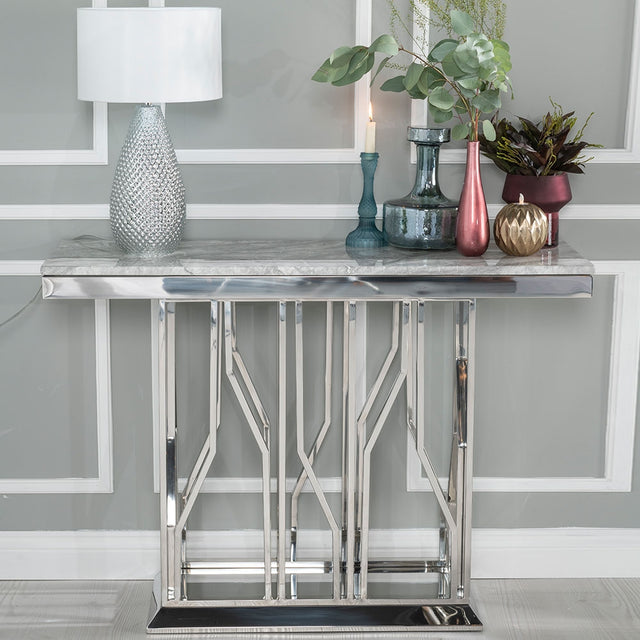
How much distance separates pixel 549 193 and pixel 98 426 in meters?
1.29

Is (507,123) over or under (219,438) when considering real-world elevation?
over

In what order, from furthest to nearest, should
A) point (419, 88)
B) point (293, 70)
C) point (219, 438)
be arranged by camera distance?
point (219, 438)
point (293, 70)
point (419, 88)

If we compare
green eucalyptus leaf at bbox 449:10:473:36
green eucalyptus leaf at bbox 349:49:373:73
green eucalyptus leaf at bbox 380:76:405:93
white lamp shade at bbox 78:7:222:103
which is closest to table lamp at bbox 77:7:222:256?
white lamp shade at bbox 78:7:222:103

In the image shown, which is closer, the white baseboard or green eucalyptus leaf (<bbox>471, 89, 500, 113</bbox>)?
green eucalyptus leaf (<bbox>471, 89, 500, 113</bbox>)

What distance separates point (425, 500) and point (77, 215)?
1.18m

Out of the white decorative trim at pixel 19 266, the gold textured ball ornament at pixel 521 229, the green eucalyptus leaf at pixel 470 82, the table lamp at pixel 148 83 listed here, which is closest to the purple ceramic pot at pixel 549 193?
the gold textured ball ornament at pixel 521 229

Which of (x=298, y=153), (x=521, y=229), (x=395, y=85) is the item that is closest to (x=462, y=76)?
(x=395, y=85)

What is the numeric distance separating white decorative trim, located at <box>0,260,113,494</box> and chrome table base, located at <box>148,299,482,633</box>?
25 centimetres

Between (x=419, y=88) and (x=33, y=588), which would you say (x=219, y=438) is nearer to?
(x=33, y=588)

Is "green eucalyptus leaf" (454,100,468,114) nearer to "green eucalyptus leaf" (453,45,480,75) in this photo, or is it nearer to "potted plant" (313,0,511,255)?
"potted plant" (313,0,511,255)

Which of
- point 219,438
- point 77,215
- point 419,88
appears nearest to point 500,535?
point 219,438

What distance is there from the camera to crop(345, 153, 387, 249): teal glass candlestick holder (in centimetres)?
224

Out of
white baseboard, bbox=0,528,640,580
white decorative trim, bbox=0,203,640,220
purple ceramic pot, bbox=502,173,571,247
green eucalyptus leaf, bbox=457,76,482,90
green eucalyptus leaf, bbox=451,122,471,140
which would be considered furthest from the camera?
white baseboard, bbox=0,528,640,580

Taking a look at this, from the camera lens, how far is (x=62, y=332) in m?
2.44
